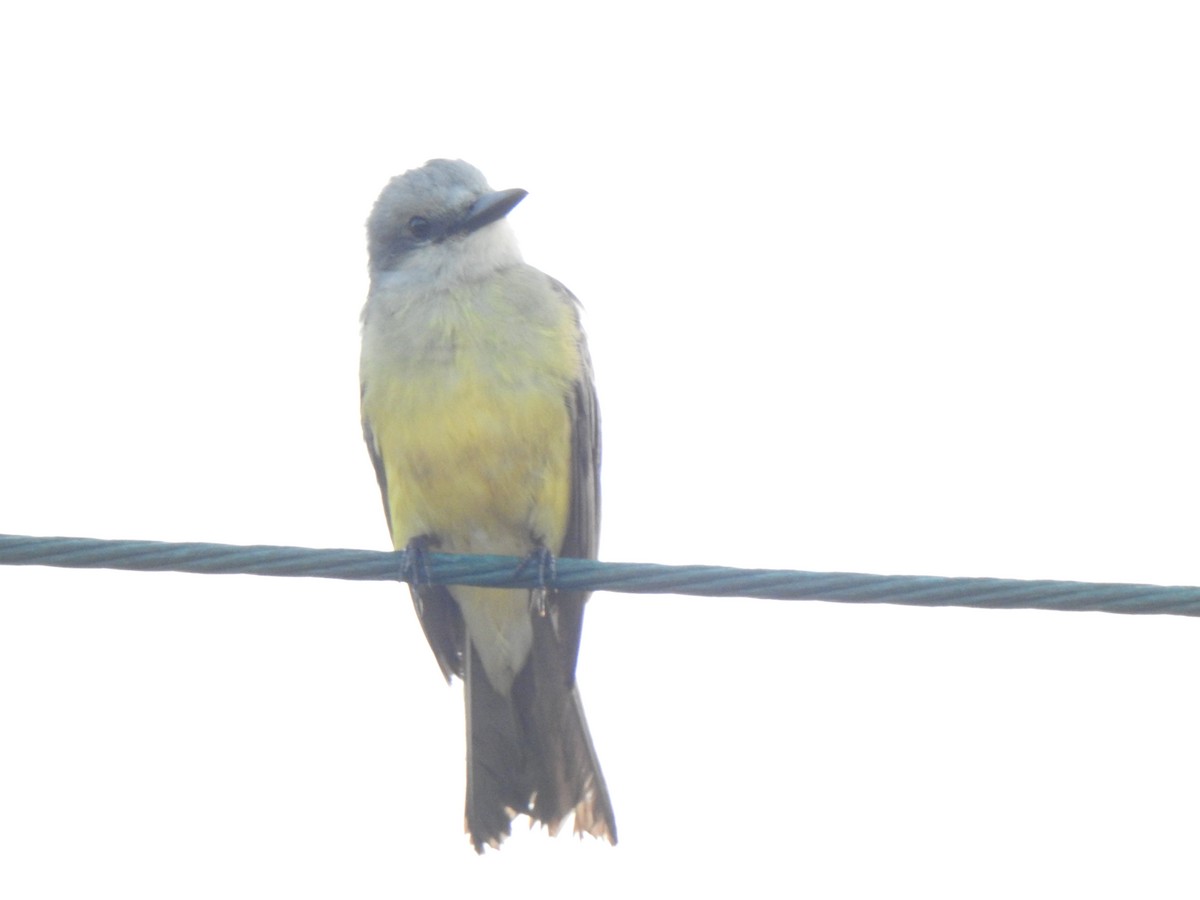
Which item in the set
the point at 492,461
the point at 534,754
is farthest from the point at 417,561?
the point at 534,754

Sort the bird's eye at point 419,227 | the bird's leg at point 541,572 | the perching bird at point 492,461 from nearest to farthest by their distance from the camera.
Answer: the bird's leg at point 541,572
the perching bird at point 492,461
the bird's eye at point 419,227

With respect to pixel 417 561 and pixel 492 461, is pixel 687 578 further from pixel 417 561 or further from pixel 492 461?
pixel 492 461

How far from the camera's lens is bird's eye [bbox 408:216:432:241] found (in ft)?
26.1

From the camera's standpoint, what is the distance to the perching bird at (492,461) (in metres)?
6.91

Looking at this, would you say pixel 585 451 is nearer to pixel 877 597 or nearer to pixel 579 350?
pixel 579 350

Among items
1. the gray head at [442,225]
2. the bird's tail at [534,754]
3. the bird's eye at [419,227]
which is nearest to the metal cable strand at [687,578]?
the bird's tail at [534,754]

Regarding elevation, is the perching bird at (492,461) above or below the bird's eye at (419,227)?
below

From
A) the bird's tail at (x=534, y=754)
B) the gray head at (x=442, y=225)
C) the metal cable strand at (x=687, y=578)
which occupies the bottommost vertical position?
the bird's tail at (x=534, y=754)

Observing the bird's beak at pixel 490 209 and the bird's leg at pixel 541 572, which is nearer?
the bird's leg at pixel 541 572

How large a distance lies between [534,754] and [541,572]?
136 cm

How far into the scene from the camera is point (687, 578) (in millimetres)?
4992

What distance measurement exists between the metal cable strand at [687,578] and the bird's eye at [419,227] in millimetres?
2822

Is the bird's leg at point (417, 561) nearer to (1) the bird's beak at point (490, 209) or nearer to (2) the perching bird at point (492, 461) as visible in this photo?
(2) the perching bird at point (492, 461)

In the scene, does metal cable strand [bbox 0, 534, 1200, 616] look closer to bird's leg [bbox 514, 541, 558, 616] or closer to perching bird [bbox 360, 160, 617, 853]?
bird's leg [bbox 514, 541, 558, 616]
